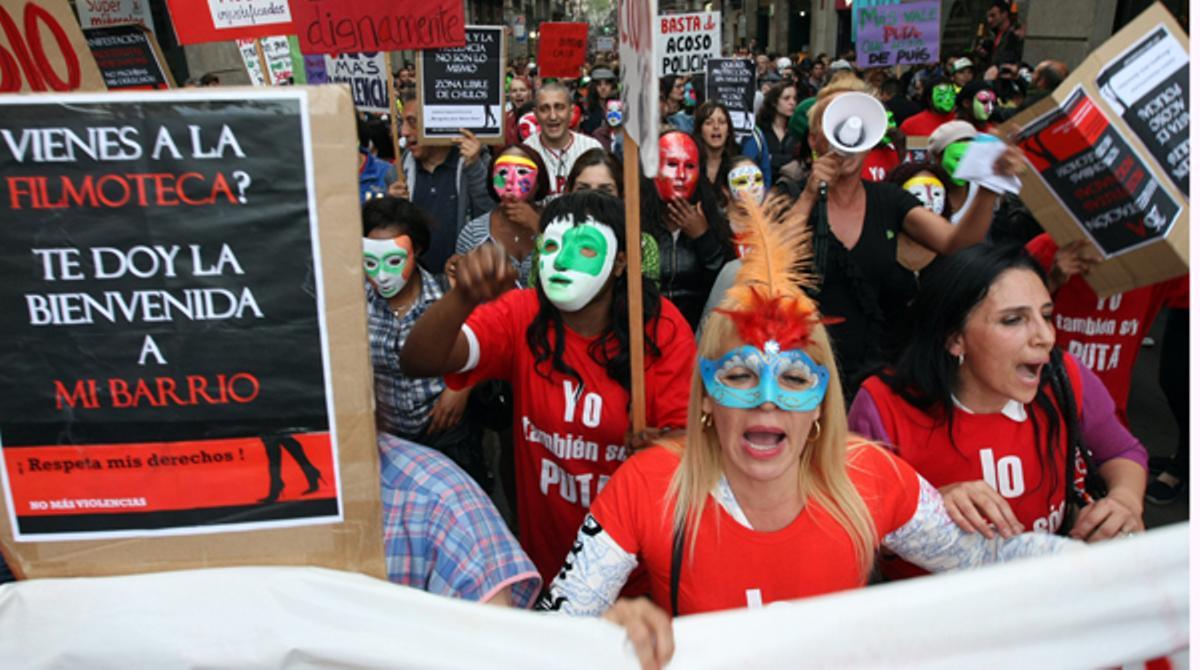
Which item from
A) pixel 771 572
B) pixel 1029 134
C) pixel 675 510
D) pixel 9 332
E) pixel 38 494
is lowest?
pixel 771 572

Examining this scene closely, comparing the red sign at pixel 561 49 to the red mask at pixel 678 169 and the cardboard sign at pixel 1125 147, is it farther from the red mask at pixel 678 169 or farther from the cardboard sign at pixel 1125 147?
the cardboard sign at pixel 1125 147

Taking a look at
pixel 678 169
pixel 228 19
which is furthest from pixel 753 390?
pixel 228 19

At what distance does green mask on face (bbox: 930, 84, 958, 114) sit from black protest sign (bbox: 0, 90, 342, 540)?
8.13m

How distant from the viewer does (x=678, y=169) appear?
4.18 meters

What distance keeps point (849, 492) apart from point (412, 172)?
486cm

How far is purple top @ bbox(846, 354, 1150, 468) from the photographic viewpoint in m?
2.32

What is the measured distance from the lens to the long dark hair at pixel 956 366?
88.4 inches

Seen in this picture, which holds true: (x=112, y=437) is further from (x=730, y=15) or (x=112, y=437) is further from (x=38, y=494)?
(x=730, y=15)

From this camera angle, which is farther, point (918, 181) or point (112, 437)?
point (918, 181)

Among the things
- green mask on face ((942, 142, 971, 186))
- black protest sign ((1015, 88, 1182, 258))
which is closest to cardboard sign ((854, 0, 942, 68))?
green mask on face ((942, 142, 971, 186))

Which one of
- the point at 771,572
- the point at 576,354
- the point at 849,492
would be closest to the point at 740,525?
the point at 771,572

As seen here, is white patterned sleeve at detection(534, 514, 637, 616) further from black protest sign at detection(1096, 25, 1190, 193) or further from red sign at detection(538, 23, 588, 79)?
red sign at detection(538, 23, 588, 79)

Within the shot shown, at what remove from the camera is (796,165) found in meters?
5.10

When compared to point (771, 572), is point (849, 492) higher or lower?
higher
